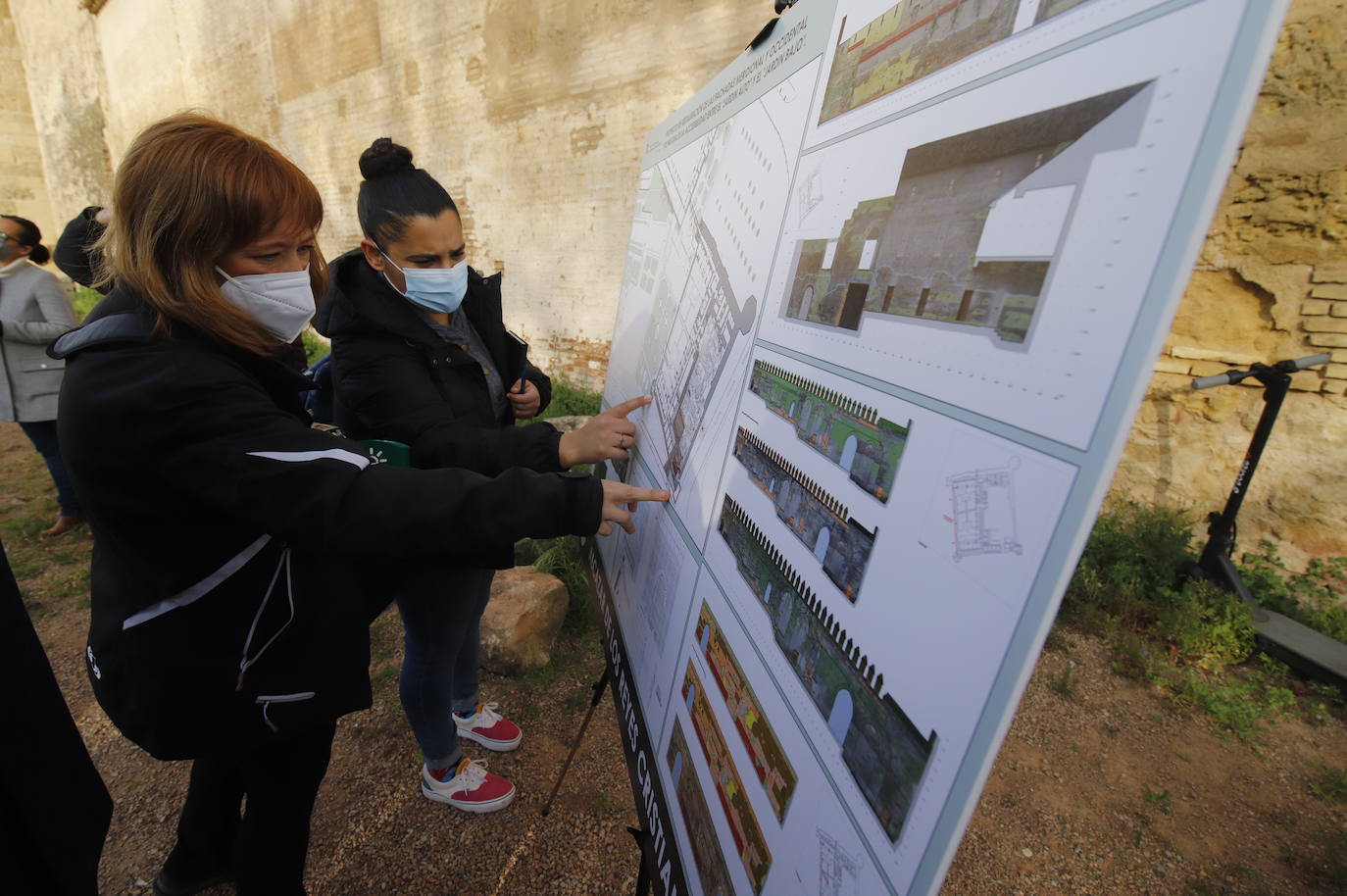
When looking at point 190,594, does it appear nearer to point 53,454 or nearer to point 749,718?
point 749,718

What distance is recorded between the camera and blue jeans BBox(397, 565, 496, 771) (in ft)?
5.57

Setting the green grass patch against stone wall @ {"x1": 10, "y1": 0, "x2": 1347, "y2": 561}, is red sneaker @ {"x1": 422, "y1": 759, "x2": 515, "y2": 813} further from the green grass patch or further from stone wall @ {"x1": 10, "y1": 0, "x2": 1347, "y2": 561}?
stone wall @ {"x1": 10, "y1": 0, "x2": 1347, "y2": 561}

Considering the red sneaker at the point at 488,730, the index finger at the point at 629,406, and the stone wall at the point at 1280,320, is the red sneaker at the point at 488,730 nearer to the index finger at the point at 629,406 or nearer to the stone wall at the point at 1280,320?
the index finger at the point at 629,406

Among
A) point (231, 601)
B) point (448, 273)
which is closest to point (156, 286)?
point (231, 601)

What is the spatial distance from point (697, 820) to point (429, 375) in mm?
1192

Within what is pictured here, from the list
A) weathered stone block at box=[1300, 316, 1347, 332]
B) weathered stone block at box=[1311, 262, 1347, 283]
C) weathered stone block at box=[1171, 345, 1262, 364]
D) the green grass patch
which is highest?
weathered stone block at box=[1311, 262, 1347, 283]

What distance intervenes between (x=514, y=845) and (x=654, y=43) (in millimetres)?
5692

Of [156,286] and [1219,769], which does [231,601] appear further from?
[1219,769]

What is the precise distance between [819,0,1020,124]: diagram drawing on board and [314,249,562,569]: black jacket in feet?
3.21

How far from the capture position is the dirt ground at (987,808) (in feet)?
7.07

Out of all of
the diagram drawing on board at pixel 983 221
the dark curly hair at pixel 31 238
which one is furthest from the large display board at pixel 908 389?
the dark curly hair at pixel 31 238

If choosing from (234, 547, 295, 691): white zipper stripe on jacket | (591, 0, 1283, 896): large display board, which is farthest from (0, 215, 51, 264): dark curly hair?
(591, 0, 1283, 896): large display board

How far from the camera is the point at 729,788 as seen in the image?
95cm

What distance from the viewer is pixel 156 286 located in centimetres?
99
